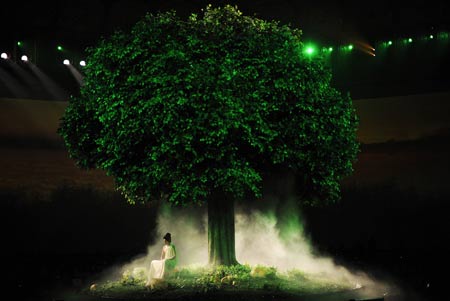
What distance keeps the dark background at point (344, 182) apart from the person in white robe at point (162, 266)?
4437mm

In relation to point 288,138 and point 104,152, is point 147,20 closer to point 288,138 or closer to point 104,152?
point 104,152

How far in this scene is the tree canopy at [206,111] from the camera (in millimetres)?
17188

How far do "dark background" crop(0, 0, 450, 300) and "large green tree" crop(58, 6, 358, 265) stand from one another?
18.0 ft

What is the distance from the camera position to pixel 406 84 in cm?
2412

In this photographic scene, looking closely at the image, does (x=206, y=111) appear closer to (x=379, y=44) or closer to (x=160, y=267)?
(x=160, y=267)

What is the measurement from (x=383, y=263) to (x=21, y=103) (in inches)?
555

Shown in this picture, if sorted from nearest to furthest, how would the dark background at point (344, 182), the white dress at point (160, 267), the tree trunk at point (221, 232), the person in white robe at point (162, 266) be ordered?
the person in white robe at point (162, 266) → the white dress at point (160, 267) → the tree trunk at point (221, 232) → the dark background at point (344, 182)

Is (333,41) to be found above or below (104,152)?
above

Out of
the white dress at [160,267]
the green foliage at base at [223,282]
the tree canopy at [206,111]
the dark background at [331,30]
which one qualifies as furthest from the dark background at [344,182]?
the tree canopy at [206,111]

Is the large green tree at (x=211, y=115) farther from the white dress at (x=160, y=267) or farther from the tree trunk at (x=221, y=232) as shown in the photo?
the white dress at (x=160, y=267)

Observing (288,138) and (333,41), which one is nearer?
(288,138)

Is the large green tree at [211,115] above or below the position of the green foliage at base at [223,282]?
above

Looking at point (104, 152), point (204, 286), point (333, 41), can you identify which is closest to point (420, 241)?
point (333, 41)

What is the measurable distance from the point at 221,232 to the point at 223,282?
5.52ft
